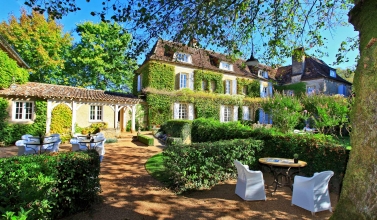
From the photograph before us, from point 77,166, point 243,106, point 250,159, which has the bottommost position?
point 250,159

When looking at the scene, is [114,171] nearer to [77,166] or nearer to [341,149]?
[77,166]

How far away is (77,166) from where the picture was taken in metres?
3.83

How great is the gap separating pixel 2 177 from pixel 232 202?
4.41 metres

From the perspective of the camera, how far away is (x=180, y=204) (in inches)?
177

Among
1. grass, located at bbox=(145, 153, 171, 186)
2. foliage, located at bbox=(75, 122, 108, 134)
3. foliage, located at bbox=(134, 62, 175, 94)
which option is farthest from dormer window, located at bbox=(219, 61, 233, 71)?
grass, located at bbox=(145, 153, 171, 186)

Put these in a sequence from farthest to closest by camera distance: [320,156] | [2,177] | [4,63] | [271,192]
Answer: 1. [4,63]
2. [320,156]
3. [271,192]
4. [2,177]

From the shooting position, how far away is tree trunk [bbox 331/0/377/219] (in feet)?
6.05

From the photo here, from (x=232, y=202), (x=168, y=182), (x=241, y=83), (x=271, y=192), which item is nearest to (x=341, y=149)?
(x=271, y=192)

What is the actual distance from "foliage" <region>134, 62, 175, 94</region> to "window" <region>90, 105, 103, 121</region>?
517cm

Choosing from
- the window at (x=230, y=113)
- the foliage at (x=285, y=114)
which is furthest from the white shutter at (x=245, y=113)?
the foliage at (x=285, y=114)

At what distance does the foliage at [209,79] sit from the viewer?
21456 mm

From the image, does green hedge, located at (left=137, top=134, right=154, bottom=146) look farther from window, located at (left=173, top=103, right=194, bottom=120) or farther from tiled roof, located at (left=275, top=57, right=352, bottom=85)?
tiled roof, located at (left=275, top=57, right=352, bottom=85)

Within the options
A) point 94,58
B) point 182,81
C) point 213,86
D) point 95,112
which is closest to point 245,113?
point 213,86

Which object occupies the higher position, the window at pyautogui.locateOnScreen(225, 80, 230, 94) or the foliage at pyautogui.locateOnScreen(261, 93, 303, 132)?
the window at pyautogui.locateOnScreen(225, 80, 230, 94)
